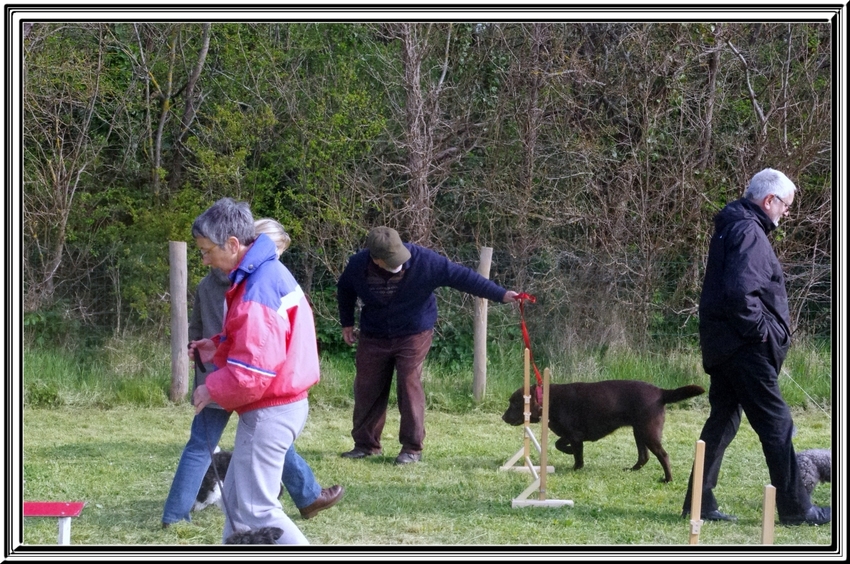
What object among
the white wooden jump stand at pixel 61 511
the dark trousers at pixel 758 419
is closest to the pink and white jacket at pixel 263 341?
the white wooden jump stand at pixel 61 511

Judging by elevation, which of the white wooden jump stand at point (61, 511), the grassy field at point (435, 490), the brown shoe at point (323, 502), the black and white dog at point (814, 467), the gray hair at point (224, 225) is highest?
the gray hair at point (224, 225)

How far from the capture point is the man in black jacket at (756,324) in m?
4.88

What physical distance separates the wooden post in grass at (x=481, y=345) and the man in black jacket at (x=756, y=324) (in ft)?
14.8

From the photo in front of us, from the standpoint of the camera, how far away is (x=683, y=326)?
441 inches

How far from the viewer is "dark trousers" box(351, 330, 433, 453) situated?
6980 mm

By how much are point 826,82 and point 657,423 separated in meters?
7.31

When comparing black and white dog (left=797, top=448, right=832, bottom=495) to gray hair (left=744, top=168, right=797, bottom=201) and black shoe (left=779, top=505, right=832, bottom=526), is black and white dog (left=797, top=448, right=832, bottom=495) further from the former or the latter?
gray hair (left=744, top=168, right=797, bottom=201)

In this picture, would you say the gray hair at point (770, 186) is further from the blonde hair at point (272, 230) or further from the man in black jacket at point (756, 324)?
the blonde hair at point (272, 230)

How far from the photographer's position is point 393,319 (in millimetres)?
6926

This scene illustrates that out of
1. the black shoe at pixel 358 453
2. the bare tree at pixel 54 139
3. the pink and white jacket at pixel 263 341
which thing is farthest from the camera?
the bare tree at pixel 54 139

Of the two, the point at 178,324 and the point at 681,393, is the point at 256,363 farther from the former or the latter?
the point at 178,324

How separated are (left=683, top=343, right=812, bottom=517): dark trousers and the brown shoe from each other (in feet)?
6.95
